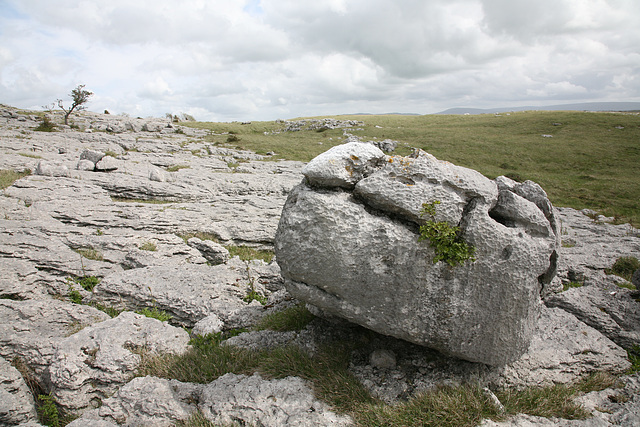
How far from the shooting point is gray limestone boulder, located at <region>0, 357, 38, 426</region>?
6.91 meters

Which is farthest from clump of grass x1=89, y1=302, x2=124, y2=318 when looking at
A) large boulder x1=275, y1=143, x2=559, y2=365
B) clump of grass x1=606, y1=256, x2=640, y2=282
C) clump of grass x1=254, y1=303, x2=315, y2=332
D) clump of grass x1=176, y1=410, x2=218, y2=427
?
clump of grass x1=606, y1=256, x2=640, y2=282

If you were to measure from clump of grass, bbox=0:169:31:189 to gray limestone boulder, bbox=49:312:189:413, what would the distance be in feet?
52.9

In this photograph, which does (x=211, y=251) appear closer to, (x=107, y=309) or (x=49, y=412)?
(x=107, y=309)

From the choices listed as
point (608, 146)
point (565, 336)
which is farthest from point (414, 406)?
point (608, 146)

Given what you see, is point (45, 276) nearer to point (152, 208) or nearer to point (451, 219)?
point (152, 208)

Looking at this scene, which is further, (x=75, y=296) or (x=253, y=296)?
(x=253, y=296)

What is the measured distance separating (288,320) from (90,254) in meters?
8.63

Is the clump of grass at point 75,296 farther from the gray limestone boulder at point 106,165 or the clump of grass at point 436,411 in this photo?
the gray limestone boulder at point 106,165

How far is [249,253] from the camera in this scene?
1634cm

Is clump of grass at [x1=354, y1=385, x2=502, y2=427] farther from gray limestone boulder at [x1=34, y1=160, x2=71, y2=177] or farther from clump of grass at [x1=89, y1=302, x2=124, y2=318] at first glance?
gray limestone boulder at [x1=34, y1=160, x2=71, y2=177]

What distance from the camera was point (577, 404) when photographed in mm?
7191

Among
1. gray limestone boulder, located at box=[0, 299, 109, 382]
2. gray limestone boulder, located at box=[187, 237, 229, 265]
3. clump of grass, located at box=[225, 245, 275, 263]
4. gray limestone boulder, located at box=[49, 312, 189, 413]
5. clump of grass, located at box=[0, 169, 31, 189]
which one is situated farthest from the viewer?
clump of grass, located at box=[0, 169, 31, 189]

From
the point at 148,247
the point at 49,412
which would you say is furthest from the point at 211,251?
the point at 49,412

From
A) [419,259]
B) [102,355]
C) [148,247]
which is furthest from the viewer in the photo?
[148,247]
